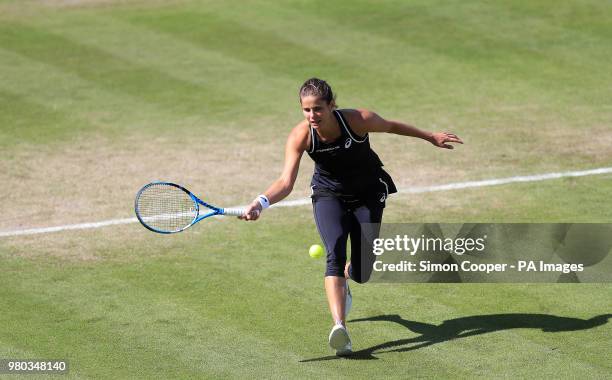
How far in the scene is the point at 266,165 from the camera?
15.5 metres

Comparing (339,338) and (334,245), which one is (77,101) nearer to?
(334,245)

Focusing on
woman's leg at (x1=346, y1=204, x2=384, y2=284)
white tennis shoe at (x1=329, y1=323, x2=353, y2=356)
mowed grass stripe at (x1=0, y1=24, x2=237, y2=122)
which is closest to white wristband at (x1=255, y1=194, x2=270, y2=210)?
woman's leg at (x1=346, y1=204, x2=384, y2=284)

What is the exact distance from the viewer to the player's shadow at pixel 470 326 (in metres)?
10.2

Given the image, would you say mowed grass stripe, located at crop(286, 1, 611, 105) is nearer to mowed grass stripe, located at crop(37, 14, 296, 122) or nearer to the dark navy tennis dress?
mowed grass stripe, located at crop(37, 14, 296, 122)

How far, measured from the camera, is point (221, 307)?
36.2ft

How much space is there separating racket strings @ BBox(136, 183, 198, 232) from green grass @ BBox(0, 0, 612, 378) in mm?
454

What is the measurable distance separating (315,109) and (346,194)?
939 mm

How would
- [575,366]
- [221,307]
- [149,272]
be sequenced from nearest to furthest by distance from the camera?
1. [575,366]
2. [221,307]
3. [149,272]

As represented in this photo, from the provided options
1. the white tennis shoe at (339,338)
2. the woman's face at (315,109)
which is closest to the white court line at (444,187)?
the woman's face at (315,109)

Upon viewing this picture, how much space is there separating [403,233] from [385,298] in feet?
6.19

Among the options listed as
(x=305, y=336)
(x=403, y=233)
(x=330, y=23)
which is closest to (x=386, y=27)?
(x=330, y=23)

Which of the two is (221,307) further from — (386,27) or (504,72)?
(386,27)

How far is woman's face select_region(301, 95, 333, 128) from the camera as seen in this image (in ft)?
32.5

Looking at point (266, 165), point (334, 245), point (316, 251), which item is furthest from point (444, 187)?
point (334, 245)
